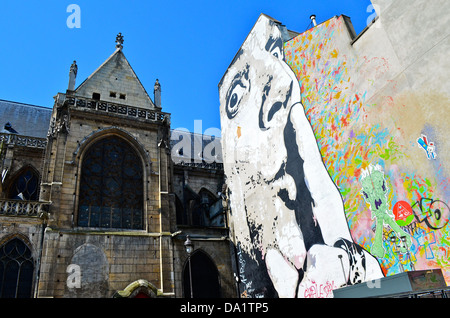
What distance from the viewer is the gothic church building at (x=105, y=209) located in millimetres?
13625

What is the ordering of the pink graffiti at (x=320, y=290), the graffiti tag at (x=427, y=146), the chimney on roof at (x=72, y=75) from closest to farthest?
the graffiti tag at (x=427, y=146) < the pink graffiti at (x=320, y=290) < the chimney on roof at (x=72, y=75)

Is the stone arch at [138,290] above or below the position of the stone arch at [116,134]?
below

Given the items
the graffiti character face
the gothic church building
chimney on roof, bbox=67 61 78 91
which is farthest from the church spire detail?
the graffiti character face

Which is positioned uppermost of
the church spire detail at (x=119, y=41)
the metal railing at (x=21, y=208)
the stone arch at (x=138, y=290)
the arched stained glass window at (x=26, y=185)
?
the church spire detail at (x=119, y=41)

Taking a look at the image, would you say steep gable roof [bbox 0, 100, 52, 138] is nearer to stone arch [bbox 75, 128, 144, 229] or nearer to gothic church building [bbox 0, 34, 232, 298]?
gothic church building [bbox 0, 34, 232, 298]

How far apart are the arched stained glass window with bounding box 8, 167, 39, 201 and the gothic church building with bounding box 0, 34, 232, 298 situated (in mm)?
49

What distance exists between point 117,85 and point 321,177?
13.6m

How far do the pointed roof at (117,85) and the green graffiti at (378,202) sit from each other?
13.5 metres

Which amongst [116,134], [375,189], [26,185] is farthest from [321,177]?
[26,185]

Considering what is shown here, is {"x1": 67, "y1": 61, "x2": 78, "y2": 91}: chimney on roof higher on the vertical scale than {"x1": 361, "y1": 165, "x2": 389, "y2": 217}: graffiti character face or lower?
higher

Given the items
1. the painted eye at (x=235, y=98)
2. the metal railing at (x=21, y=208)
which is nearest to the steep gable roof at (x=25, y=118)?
the metal railing at (x=21, y=208)

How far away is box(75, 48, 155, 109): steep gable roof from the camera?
18711 millimetres

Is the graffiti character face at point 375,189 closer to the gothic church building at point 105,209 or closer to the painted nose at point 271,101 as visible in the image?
the painted nose at point 271,101
